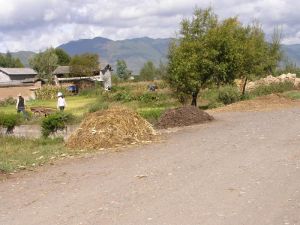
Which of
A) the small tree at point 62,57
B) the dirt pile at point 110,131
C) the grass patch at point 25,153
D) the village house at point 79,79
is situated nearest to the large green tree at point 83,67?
the village house at point 79,79

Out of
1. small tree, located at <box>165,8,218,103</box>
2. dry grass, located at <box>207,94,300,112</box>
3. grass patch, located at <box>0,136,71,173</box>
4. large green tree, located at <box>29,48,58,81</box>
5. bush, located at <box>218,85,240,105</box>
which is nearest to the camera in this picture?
grass patch, located at <box>0,136,71,173</box>

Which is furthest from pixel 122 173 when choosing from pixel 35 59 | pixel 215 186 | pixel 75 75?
pixel 35 59

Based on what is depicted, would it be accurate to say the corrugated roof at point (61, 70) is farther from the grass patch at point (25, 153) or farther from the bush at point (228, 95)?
the grass patch at point (25, 153)

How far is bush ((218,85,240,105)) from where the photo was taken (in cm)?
2761

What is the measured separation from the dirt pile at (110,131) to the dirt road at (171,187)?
97cm

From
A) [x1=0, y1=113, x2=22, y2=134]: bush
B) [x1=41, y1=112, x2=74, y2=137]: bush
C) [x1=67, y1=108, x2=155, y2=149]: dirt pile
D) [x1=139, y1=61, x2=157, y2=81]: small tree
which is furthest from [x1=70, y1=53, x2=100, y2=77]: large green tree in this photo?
[x1=67, y1=108, x2=155, y2=149]: dirt pile

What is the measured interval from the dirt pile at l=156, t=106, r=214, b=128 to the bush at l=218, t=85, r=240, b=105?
33.5 ft

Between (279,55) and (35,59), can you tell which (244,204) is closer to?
(279,55)

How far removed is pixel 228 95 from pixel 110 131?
49.3 feet

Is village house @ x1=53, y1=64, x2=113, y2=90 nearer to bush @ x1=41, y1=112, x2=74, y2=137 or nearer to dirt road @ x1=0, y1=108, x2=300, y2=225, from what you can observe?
bush @ x1=41, y1=112, x2=74, y2=137

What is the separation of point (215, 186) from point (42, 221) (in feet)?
9.43

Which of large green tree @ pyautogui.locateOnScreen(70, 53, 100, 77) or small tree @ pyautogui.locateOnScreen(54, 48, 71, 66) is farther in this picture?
small tree @ pyautogui.locateOnScreen(54, 48, 71, 66)

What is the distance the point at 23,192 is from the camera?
8.62m

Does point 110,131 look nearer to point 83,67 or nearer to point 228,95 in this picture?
point 228,95
